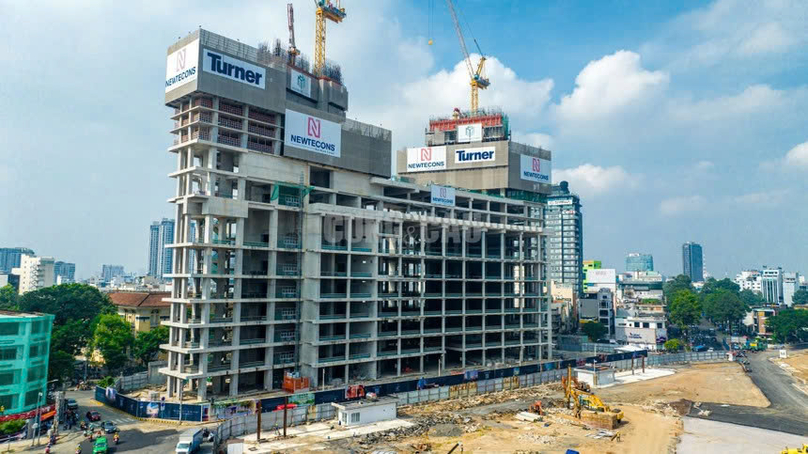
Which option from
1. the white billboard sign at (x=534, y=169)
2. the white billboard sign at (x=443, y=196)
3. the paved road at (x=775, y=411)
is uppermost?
the white billboard sign at (x=534, y=169)

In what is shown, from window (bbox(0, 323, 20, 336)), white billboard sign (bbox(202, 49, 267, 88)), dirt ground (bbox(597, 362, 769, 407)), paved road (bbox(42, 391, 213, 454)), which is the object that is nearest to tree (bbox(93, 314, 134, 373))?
paved road (bbox(42, 391, 213, 454))

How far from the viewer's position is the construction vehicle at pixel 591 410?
69.8 metres

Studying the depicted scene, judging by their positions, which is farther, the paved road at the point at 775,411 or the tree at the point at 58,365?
the tree at the point at 58,365

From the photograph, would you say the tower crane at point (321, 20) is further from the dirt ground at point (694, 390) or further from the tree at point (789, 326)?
the tree at point (789, 326)

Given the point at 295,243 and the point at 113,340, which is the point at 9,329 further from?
the point at 295,243

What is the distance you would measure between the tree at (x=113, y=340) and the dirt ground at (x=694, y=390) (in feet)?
271

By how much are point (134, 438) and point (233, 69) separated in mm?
50130

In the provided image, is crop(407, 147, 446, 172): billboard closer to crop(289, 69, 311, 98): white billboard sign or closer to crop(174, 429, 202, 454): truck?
crop(289, 69, 311, 98): white billboard sign

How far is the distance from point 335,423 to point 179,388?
23.4 metres

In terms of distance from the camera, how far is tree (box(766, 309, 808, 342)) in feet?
575

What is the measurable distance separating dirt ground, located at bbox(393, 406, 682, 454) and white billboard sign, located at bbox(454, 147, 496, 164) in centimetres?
6457

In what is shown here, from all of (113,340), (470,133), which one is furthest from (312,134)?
(470,133)

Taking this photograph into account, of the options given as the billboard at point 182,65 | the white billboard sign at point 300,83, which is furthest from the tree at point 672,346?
the billboard at point 182,65

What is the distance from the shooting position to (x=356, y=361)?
87.2 meters
